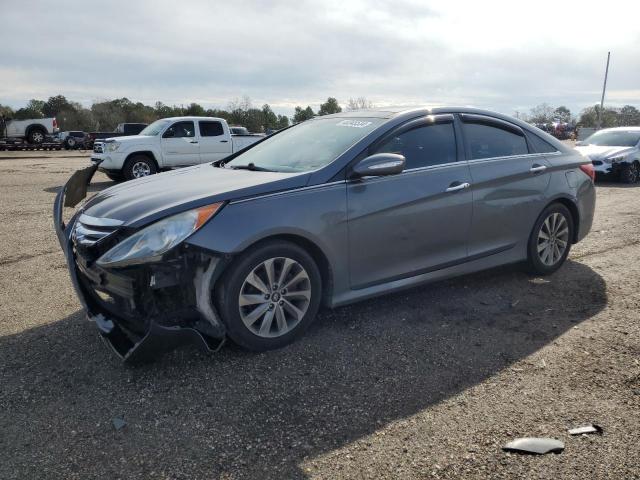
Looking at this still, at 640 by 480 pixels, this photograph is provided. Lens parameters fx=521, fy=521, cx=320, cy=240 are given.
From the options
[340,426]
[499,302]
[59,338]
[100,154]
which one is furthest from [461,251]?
[100,154]

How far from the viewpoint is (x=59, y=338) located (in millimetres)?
3807

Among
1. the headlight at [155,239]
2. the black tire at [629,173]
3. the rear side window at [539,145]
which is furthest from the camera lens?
the black tire at [629,173]

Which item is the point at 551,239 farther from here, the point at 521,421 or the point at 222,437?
the point at 222,437

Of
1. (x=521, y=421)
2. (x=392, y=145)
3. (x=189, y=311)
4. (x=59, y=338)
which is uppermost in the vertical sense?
(x=392, y=145)

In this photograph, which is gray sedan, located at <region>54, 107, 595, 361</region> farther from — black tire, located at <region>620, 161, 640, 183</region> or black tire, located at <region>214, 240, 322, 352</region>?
black tire, located at <region>620, 161, 640, 183</region>

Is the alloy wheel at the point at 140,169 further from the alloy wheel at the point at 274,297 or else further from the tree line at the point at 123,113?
the tree line at the point at 123,113

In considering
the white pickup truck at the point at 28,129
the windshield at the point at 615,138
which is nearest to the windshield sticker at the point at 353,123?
the windshield at the point at 615,138

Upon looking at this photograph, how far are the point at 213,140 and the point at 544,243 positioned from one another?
12117 millimetres

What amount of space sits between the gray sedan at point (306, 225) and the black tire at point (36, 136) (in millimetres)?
34720

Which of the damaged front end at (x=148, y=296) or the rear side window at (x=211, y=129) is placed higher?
the rear side window at (x=211, y=129)

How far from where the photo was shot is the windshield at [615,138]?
1407cm

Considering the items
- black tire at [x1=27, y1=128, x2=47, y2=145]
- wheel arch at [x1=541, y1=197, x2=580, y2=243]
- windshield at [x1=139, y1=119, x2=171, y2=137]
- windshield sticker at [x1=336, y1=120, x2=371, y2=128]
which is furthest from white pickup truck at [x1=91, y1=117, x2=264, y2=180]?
black tire at [x1=27, y1=128, x2=47, y2=145]

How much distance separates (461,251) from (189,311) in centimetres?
236

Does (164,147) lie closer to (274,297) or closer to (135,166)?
(135,166)
